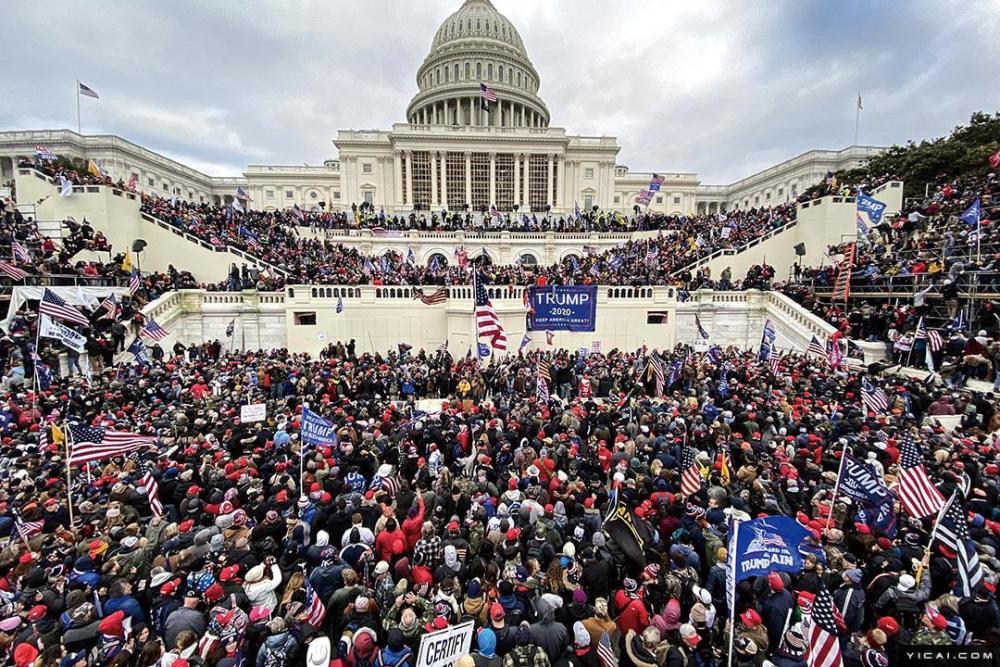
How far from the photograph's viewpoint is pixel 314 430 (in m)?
8.18

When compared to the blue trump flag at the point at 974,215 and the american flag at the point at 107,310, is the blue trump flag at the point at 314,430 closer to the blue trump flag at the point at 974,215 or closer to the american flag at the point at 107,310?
the american flag at the point at 107,310

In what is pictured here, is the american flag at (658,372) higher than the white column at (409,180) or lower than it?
lower

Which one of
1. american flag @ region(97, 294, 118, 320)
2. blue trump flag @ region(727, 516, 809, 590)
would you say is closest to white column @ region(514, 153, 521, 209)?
american flag @ region(97, 294, 118, 320)

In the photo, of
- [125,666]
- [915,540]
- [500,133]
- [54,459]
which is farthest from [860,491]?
[500,133]

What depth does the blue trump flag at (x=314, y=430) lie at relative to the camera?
312 inches

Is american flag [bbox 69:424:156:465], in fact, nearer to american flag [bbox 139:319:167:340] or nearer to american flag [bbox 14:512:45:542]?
american flag [bbox 14:512:45:542]

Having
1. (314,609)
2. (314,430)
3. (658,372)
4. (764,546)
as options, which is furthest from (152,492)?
(658,372)

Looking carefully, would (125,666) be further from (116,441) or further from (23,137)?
(23,137)

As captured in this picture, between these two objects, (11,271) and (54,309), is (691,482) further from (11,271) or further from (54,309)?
(11,271)

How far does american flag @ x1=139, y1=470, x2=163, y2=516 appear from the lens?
6.88 metres

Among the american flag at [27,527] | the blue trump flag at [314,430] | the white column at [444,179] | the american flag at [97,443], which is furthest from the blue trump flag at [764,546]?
the white column at [444,179]

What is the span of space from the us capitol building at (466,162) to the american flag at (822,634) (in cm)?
5027

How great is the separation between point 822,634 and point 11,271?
2521 centimetres

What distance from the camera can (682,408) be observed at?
1227cm
